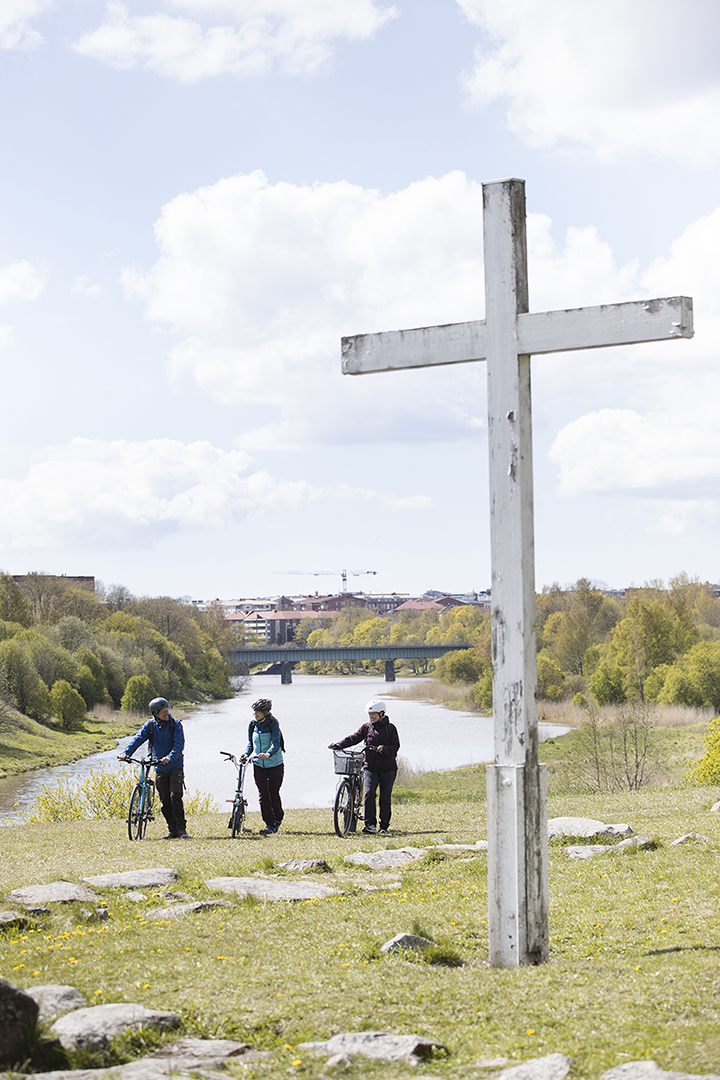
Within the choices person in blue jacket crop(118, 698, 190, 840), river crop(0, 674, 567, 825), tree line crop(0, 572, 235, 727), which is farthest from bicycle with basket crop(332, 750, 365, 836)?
tree line crop(0, 572, 235, 727)

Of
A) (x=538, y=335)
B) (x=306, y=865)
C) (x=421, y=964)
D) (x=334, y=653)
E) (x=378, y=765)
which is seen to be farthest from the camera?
(x=334, y=653)

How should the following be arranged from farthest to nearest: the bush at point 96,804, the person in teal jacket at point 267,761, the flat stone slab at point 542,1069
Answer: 1. the bush at point 96,804
2. the person in teal jacket at point 267,761
3. the flat stone slab at point 542,1069

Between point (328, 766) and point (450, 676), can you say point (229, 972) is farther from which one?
point (450, 676)

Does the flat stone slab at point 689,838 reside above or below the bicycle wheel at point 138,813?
above

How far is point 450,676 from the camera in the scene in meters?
77.9

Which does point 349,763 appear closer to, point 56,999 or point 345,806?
point 345,806

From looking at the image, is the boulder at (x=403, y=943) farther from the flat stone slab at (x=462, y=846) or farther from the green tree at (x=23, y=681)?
the green tree at (x=23, y=681)

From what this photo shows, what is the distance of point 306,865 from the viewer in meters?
8.68

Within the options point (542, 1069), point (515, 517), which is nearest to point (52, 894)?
point (515, 517)

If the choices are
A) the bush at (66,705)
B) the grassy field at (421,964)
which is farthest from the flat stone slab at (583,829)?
the bush at (66,705)

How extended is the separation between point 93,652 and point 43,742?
15.0 metres

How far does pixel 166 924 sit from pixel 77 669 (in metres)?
59.4

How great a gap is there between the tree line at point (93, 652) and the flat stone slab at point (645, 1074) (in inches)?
2142

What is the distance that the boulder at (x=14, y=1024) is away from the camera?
3.77m
